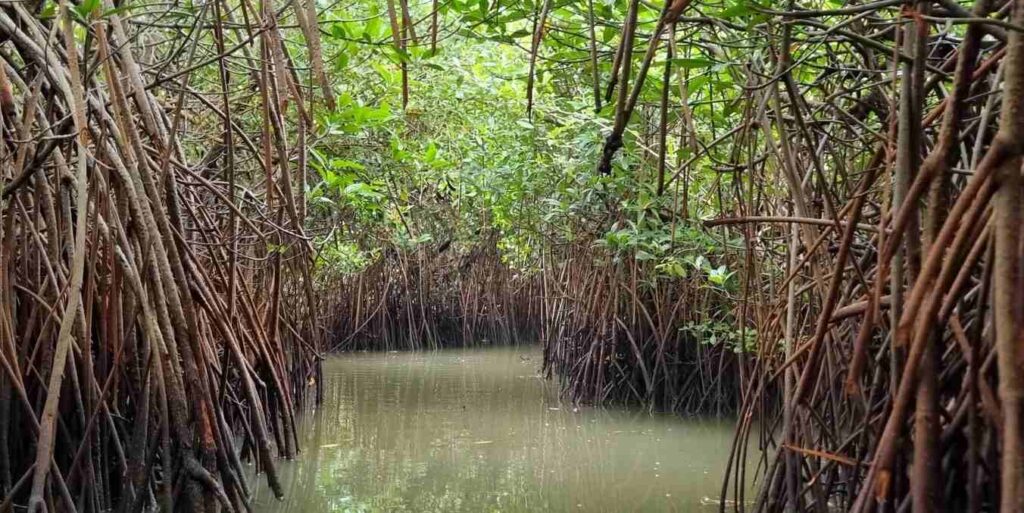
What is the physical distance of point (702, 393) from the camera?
685 centimetres

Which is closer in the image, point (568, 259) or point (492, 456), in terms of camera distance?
point (492, 456)

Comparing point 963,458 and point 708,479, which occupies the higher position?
point 963,458

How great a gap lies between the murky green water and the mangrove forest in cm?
3

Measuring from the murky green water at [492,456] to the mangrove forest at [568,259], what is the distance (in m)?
0.03

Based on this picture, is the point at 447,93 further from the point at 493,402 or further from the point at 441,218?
the point at 441,218

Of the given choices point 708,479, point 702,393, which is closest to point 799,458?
point 708,479

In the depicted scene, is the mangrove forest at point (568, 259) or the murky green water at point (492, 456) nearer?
the mangrove forest at point (568, 259)

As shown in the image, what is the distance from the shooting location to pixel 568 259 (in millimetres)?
8594

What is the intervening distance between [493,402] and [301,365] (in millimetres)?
1524

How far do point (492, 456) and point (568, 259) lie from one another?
3500 mm

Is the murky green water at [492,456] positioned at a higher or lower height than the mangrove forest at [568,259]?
lower

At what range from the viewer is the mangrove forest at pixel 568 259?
2.01 m

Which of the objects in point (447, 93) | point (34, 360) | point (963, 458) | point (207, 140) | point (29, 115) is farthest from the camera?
point (447, 93)

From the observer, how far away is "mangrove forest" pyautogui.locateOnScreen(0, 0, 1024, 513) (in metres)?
2.01
